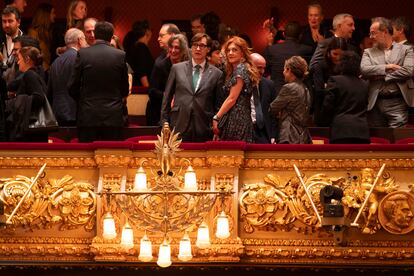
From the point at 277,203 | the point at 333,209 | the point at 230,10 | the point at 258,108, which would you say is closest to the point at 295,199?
the point at 277,203

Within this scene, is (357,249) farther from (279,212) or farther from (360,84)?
(360,84)

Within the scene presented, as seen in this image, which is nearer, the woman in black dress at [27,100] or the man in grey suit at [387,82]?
the woman in black dress at [27,100]

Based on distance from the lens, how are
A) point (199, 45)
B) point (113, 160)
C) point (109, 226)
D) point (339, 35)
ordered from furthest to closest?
point (339, 35), point (199, 45), point (113, 160), point (109, 226)

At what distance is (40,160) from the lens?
1280 cm

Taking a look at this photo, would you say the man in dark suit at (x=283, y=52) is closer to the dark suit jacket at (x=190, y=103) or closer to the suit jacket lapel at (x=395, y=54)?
the suit jacket lapel at (x=395, y=54)

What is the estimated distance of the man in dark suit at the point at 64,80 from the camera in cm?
1427

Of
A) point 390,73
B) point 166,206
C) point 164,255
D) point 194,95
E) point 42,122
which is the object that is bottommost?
point 164,255

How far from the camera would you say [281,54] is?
14.8 metres

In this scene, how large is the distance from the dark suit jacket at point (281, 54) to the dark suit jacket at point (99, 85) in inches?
78.2

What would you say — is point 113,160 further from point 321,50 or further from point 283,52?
point 283,52

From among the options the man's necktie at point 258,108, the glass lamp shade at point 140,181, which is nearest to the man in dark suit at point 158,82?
the man's necktie at point 258,108

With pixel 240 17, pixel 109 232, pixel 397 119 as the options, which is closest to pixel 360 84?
pixel 397 119

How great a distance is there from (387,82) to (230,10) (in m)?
4.87

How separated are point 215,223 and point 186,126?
43.4 inches
